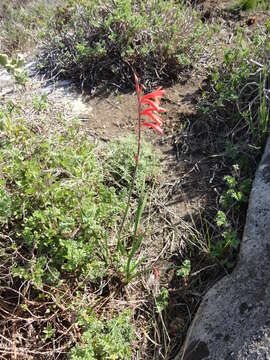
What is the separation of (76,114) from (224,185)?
161 cm

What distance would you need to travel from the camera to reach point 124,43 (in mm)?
3646

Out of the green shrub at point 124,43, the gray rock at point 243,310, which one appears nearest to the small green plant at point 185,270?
the gray rock at point 243,310

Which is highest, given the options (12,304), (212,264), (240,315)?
(240,315)

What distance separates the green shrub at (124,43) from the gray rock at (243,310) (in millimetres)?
2022

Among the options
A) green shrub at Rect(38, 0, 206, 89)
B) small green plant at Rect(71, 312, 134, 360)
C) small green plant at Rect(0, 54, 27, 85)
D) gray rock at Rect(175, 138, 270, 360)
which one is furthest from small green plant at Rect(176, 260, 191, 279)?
green shrub at Rect(38, 0, 206, 89)

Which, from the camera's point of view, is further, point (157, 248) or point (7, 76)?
point (7, 76)

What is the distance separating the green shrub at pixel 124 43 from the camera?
141 inches

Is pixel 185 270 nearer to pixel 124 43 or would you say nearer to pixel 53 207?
pixel 53 207

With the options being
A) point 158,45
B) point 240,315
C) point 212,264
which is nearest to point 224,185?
point 212,264

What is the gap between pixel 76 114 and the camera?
3.40 metres

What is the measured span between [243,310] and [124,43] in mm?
2899

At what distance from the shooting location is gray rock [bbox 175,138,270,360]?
172 centimetres

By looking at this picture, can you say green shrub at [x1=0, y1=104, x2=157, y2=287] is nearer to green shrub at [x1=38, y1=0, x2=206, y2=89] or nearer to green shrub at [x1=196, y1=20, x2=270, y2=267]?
green shrub at [x1=196, y1=20, x2=270, y2=267]

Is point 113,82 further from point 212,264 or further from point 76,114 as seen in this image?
point 212,264
